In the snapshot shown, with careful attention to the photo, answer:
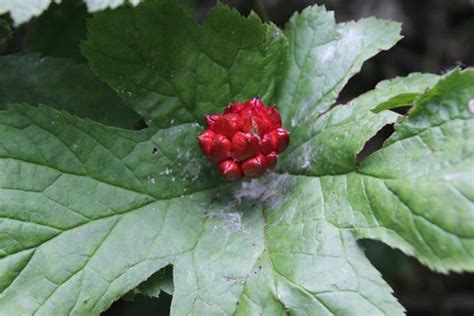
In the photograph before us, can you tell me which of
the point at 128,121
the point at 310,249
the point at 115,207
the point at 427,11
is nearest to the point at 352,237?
the point at 310,249

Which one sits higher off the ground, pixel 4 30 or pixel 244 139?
pixel 4 30

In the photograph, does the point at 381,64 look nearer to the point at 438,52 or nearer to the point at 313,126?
the point at 438,52

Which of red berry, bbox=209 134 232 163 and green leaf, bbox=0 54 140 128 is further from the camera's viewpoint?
green leaf, bbox=0 54 140 128

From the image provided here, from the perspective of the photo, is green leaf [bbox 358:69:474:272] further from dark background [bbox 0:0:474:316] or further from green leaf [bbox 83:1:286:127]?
dark background [bbox 0:0:474:316]

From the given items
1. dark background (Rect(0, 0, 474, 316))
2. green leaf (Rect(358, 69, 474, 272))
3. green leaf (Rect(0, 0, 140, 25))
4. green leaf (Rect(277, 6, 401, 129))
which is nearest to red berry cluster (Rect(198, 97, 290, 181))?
green leaf (Rect(277, 6, 401, 129))

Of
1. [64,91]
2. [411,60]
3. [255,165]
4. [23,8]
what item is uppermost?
[411,60]

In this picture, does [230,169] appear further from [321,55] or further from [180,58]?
[321,55]

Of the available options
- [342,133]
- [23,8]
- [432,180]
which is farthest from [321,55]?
[23,8]
